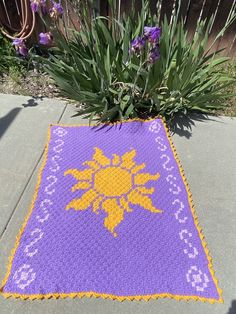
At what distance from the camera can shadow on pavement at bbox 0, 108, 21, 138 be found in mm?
2441

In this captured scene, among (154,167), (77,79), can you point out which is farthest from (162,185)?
(77,79)

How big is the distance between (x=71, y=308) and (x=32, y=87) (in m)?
1.99

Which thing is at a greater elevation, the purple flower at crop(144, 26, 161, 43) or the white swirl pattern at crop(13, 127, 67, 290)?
the purple flower at crop(144, 26, 161, 43)

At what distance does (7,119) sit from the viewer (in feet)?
8.27

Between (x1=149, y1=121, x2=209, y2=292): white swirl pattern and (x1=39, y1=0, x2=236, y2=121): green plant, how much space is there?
260 mm

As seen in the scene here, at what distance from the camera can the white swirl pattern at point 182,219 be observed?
1614 millimetres

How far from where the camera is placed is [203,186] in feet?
6.82

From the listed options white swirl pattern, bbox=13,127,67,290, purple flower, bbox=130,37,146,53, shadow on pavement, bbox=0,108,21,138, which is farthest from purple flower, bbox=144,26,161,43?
shadow on pavement, bbox=0,108,21,138

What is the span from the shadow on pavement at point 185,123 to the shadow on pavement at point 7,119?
51.5 inches

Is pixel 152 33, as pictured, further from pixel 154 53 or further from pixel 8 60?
pixel 8 60

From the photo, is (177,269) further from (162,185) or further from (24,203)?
(24,203)

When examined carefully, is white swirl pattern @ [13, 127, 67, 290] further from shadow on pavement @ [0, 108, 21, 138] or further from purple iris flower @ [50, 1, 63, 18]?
purple iris flower @ [50, 1, 63, 18]

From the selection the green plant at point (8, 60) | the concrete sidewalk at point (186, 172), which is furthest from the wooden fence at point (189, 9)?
the concrete sidewalk at point (186, 172)

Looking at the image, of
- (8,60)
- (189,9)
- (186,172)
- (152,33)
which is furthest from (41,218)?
(189,9)
